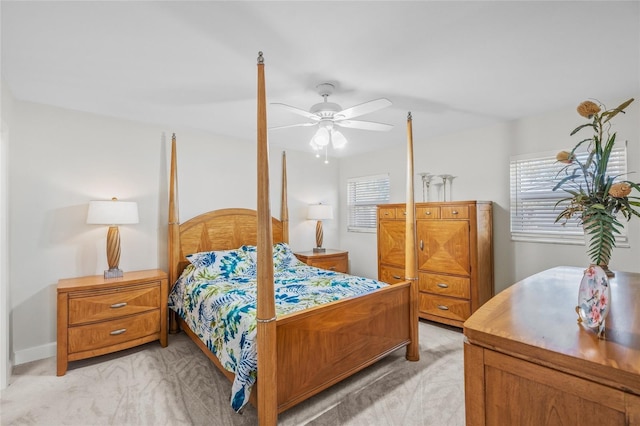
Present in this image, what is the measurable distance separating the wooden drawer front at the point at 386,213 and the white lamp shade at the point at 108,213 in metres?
3.02

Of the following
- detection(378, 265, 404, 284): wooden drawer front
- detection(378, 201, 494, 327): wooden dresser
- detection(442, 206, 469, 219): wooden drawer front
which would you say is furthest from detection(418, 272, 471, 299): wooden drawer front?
detection(442, 206, 469, 219): wooden drawer front

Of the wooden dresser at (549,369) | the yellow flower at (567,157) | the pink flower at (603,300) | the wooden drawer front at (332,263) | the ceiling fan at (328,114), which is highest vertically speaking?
the ceiling fan at (328,114)

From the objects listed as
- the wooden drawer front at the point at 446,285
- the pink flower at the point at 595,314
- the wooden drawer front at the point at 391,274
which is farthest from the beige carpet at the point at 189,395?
the pink flower at the point at 595,314

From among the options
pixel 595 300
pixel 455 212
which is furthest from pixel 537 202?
pixel 595 300

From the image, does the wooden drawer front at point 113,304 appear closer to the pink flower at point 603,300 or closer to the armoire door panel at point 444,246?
the armoire door panel at point 444,246

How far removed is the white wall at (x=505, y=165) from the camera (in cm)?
279

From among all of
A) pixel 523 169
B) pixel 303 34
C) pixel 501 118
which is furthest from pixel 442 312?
pixel 303 34

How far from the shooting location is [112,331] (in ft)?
8.96

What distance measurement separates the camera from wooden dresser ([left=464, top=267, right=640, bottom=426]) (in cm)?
72

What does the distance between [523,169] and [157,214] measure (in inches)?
168

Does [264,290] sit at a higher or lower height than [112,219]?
lower

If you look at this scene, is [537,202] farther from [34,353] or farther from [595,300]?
[34,353]

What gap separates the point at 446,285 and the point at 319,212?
2.06 metres

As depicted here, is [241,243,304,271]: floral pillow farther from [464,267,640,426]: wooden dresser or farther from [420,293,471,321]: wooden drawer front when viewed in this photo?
[464,267,640,426]: wooden dresser
